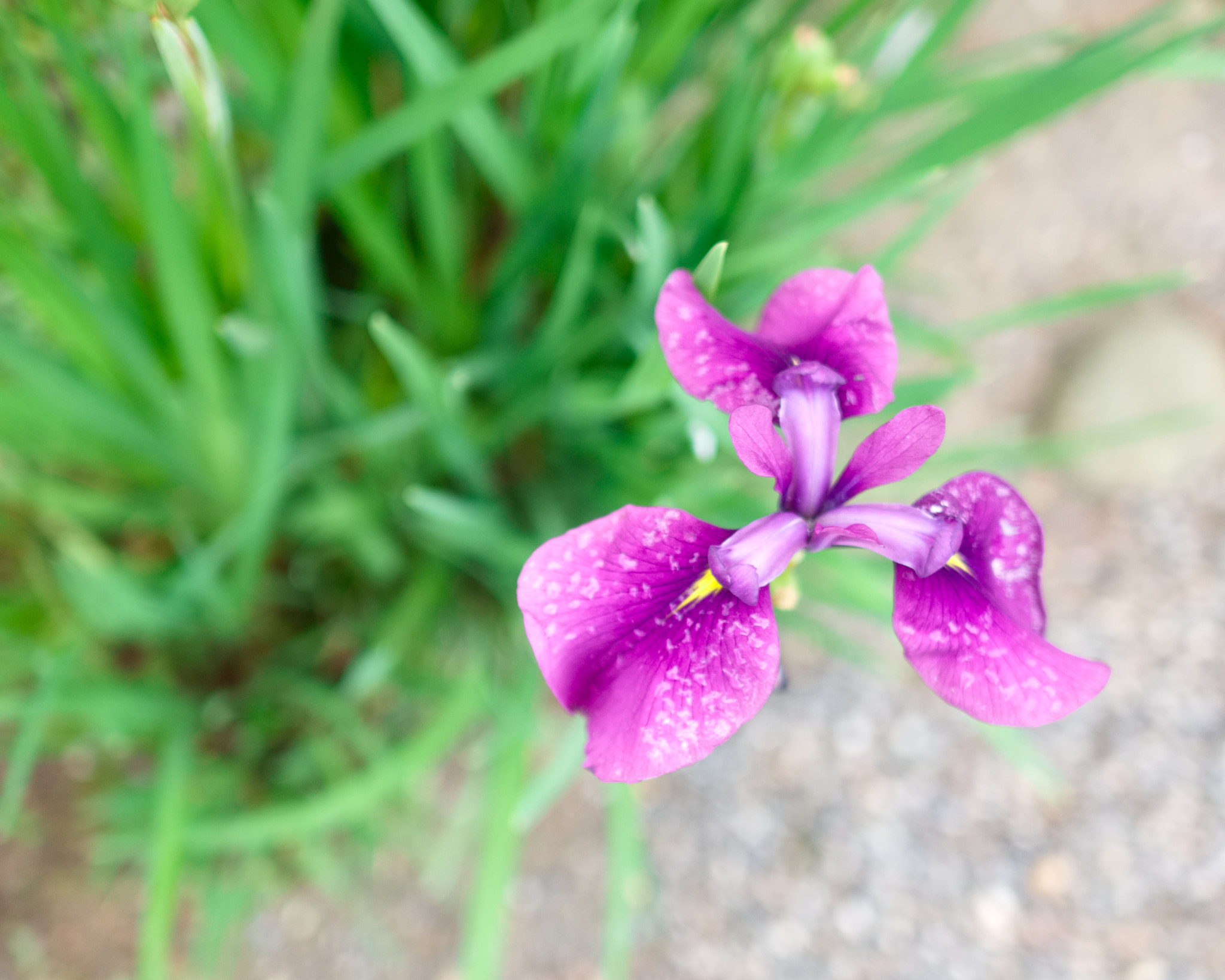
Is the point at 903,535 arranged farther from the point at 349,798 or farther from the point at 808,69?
the point at 349,798

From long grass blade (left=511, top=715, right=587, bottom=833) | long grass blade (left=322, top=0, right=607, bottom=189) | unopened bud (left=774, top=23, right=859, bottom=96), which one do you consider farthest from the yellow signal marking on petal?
unopened bud (left=774, top=23, right=859, bottom=96)

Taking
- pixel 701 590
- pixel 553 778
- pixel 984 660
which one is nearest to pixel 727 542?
pixel 701 590

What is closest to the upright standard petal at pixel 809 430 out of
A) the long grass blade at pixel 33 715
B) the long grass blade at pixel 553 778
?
the long grass blade at pixel 553 778

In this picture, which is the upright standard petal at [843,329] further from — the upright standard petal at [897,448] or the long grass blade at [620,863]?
the long grass blade at [620,863]

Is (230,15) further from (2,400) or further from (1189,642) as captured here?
(1189,642)

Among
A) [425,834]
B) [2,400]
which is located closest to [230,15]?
[2,400]

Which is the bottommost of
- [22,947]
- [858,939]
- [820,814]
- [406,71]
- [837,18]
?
[858,939]

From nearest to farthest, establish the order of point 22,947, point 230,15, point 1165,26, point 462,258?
point 230,15
point 462,258
point 22,947
point 1165,26
